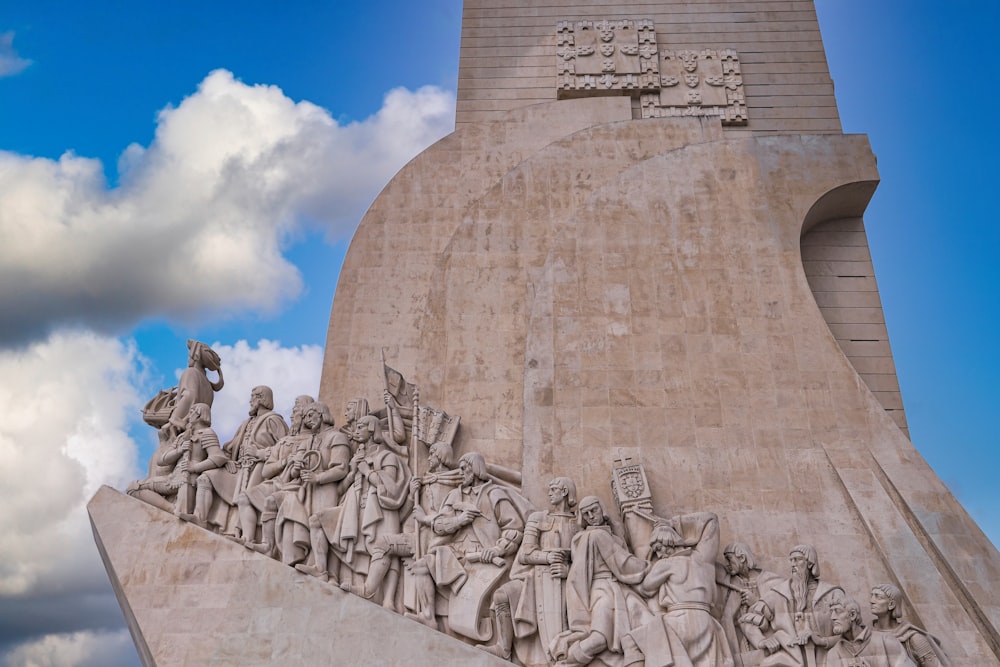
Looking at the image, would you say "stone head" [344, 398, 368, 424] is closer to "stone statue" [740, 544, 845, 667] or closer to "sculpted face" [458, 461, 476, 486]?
"sculpted face" [458, 461, 476, 486]

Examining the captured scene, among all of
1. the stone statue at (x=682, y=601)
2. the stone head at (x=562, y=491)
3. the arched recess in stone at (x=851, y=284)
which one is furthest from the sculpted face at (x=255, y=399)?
the arched recess in stone at (x=851, y=284)

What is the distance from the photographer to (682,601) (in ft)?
26.2

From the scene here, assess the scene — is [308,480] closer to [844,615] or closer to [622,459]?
[622,459]

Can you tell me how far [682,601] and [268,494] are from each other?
12.8 feet

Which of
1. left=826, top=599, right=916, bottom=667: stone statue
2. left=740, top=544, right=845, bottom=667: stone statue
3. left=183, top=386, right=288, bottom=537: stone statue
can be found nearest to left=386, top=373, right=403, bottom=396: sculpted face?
left=183, top=386, right=288, bottom=537: stone statue

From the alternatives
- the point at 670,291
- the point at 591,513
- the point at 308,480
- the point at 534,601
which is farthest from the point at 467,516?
the point at 670,291

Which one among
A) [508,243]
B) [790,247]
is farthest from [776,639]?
[508,243]

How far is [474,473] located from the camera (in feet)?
29.6

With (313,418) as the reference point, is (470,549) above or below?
below

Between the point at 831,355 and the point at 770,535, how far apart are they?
7.29 ft

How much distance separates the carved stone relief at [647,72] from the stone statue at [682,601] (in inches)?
270

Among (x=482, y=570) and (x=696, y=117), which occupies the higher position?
(x=696, y=117)

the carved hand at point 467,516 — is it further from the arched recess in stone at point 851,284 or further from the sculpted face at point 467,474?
the arched recess in stone at point 851,284

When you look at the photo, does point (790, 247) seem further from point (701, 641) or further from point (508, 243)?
point (701, 641)
